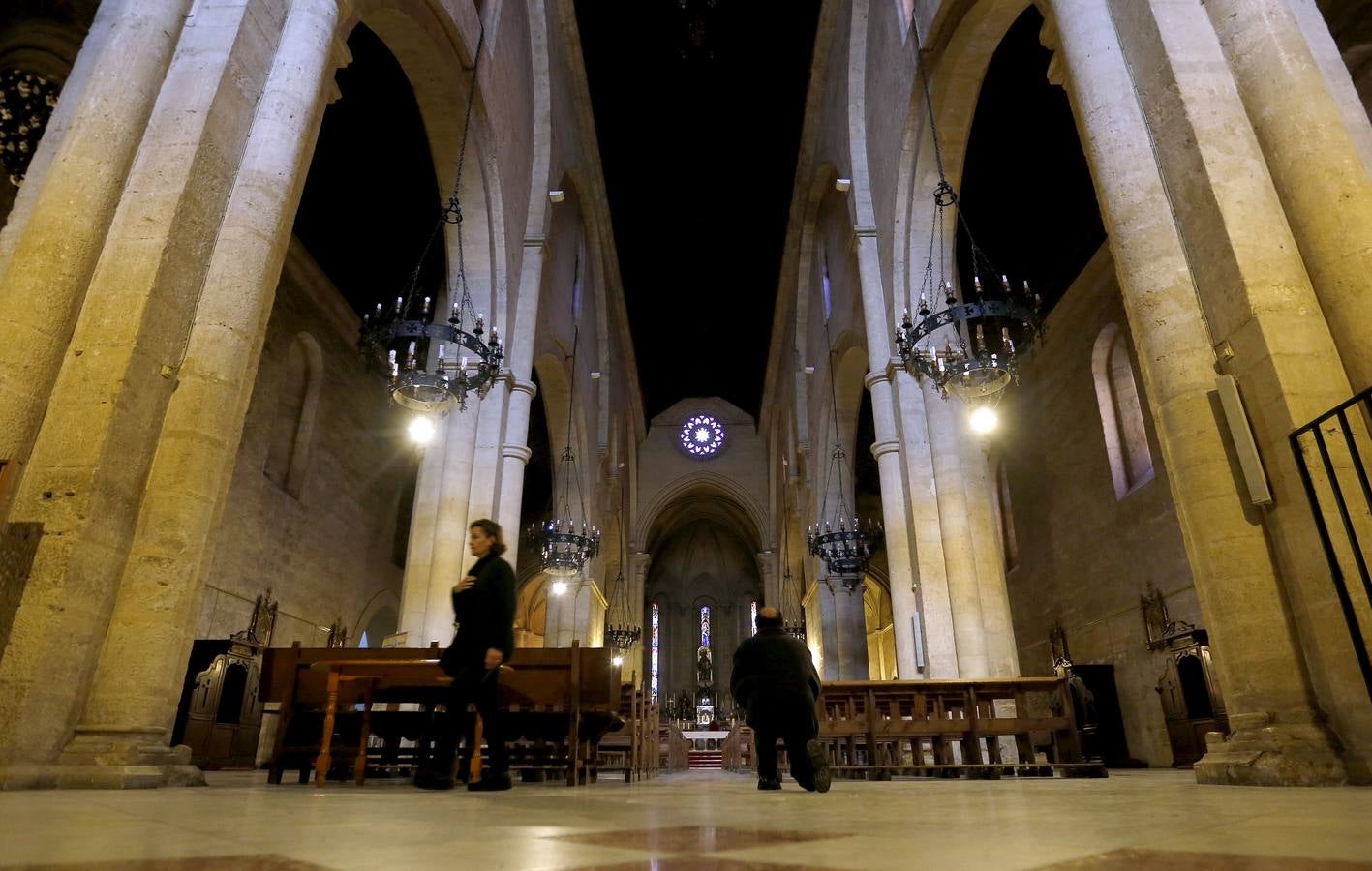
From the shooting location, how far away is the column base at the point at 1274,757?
10.9ft

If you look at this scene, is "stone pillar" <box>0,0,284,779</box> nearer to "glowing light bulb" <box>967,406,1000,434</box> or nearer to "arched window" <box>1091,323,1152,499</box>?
"glowing light bulb" <box>967,406,1000,434</box>

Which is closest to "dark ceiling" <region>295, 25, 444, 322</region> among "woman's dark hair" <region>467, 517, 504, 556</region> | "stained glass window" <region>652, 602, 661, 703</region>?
"woman's dark hair" <region>467, 517, 504, 556</region>

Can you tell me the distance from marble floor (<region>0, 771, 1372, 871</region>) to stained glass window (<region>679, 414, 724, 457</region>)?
26356mm

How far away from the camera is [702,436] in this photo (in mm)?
29562

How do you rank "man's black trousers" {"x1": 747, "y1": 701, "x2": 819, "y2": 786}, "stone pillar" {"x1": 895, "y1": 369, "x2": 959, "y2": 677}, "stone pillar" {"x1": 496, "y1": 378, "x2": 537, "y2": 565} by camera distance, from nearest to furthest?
1. "man's black trousers" {"x1": 747, "y1": 701, "x2": 819, "y2": 786}
2. "stone pillar" {"x1": 895, "y1": 369, "x2": 959, "y2": 677}
3. "stone pillar" {"x1": 496, "y1": 378, "x2": 537, "y2": 565}

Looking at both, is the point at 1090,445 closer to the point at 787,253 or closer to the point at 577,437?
the point at 787,253

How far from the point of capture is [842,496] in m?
16.8

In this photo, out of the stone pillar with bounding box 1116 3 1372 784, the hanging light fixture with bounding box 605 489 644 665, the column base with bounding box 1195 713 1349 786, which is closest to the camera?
the column base with bounding box 1195 713 1349 786

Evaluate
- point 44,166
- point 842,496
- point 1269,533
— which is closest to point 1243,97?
point 1269,533

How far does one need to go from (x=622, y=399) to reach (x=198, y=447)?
2000cm

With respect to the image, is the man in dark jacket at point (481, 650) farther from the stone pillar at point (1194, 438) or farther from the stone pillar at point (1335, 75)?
the stone pillar at point (1335, 75)

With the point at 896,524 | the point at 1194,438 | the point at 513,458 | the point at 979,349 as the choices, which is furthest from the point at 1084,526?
the point at 1194,438

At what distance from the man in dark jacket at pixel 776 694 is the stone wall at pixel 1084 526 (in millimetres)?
8806

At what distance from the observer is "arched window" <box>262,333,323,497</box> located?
14094mm
